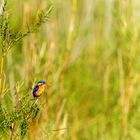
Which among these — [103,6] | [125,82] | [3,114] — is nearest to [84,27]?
[125,82]

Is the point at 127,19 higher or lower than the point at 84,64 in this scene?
higher

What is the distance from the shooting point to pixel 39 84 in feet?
3.39

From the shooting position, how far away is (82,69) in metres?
2.80

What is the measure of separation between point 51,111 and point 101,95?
0.64 m

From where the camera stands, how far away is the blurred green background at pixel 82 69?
6.26 feet

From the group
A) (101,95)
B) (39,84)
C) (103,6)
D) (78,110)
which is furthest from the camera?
(103,6)

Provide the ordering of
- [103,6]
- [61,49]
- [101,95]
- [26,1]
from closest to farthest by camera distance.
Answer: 1. [26,1]
2. [61,49]
3. [101,95]
4. [103,6]

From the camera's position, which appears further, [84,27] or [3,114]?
[84,27]

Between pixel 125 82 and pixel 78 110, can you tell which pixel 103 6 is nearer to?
pixel 78 110

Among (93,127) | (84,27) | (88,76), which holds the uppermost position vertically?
(84,27)

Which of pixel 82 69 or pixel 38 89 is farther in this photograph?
pixel 82 69

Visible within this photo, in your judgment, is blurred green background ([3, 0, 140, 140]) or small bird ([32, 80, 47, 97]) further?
blurred green background ([3, 0, 140, 140])

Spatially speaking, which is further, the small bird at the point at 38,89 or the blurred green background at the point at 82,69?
the blurred green background at the point at 82,69

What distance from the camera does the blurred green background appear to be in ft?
6.26
